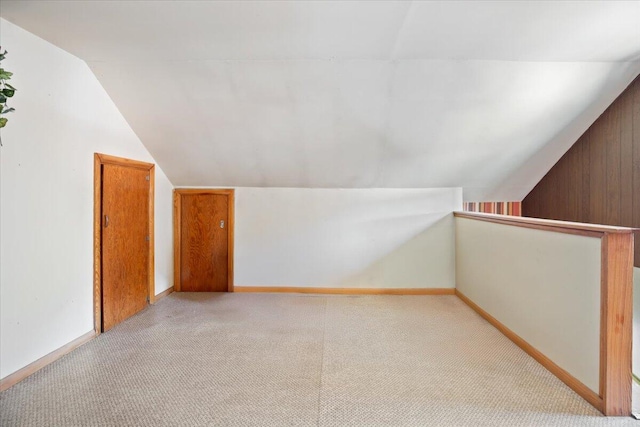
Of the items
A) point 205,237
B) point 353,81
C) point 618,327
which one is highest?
point 353,81

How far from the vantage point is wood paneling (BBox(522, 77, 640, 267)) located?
3.66 m

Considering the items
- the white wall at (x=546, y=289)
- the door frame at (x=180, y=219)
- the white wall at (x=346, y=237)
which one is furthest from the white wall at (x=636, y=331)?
the door frame at (x=180, y=219)

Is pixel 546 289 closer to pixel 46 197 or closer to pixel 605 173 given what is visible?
pixel 605 173

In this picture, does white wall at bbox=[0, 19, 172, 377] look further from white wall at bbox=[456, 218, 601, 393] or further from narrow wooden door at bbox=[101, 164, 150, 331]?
white wall at bbox=[456, 218, 601, 393]

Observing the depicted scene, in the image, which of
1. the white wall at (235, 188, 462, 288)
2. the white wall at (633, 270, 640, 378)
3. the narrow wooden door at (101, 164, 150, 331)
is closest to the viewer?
the white wall at (633, 270, 640, 378)

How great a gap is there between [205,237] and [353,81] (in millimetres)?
2764

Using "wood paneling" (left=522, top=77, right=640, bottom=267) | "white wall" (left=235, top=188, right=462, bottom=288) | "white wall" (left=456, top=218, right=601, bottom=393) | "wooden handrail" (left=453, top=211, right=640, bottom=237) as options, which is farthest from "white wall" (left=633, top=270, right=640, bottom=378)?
"white wall" (left=235, top=188, right=462, bottom=288)

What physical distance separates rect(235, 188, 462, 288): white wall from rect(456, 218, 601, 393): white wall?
787mm

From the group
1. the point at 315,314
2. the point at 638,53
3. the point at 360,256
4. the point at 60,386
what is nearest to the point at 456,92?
the point at 638,53

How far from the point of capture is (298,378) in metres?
2.59

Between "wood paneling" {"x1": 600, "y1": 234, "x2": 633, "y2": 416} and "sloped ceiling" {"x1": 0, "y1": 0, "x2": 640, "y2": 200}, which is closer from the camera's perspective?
"wood paneling" {"x1": 600, "y1": 234, "x2": 633, "y2": 416}

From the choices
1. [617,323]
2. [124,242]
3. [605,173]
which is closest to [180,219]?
[124,242]

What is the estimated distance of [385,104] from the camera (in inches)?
143

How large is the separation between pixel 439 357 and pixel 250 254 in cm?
A: 274
